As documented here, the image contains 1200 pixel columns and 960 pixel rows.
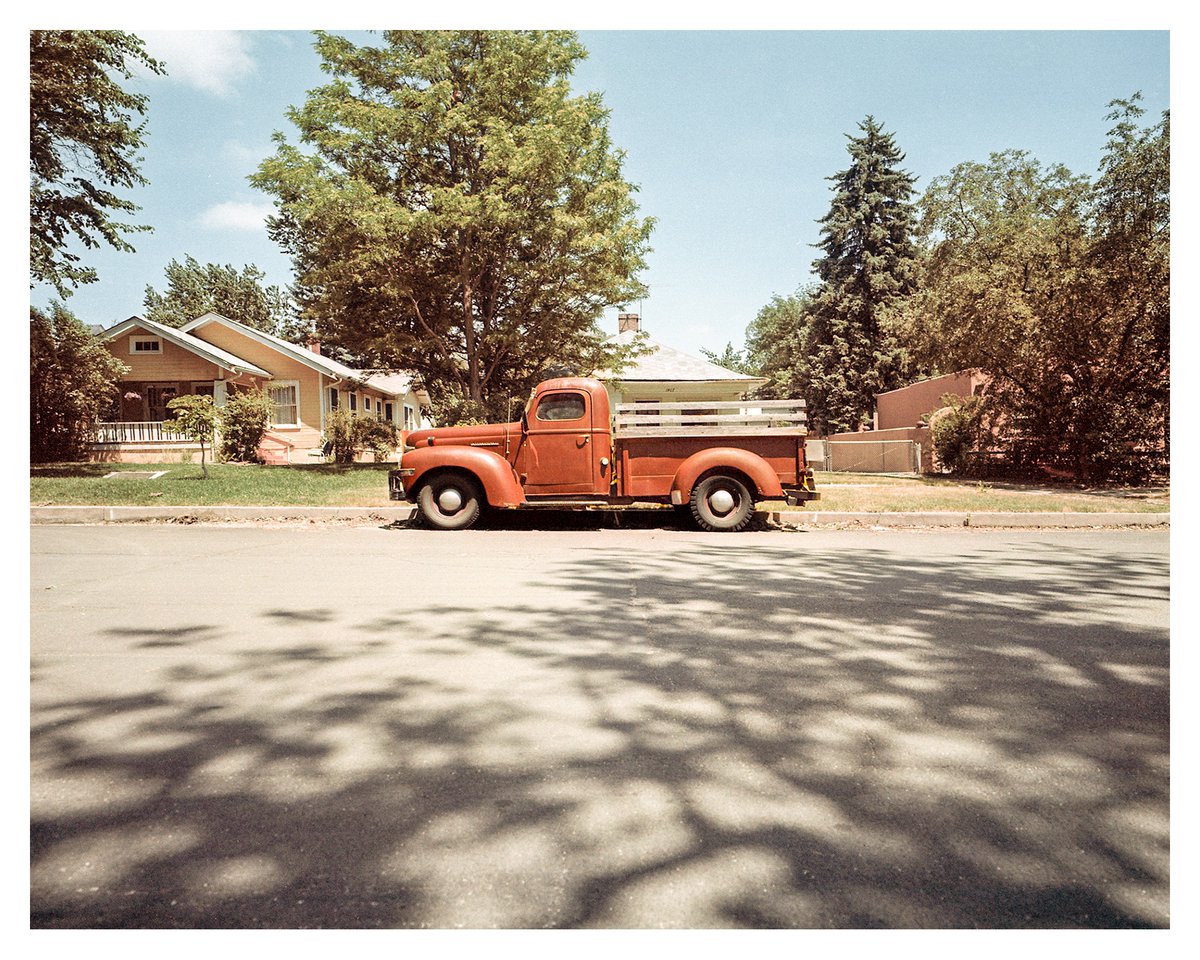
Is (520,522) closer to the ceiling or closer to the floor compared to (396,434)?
closer to the floor

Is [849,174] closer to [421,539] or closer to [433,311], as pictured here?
[433,311]

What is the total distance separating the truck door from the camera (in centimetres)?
1041

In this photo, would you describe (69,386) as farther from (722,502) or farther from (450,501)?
(722,502)

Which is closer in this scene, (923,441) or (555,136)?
(555,136)

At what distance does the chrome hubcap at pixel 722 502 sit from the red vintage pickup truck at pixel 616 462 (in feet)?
0.05

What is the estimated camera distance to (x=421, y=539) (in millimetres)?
9266

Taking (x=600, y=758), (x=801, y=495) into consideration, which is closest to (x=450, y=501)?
(x=801, y=495)

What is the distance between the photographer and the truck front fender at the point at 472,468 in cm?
1022

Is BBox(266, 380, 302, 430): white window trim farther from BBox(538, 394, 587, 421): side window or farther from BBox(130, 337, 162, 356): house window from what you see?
BBox(538, 394, 587, 421): side window
